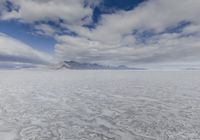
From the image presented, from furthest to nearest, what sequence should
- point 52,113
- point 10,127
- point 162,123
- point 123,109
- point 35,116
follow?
1. point 123,109
2. point 52,113
3. point 35,116
4. point 162,123
5. point 10,127

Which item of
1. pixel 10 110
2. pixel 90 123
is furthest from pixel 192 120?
pixel 10 110

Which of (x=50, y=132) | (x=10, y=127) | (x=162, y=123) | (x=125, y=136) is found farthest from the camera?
(x=162, y=123)

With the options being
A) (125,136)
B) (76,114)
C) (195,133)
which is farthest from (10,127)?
(195,133)

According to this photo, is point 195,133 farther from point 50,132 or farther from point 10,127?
point 10,127

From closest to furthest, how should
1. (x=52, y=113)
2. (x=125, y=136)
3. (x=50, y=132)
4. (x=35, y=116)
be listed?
(x=125, y=136), (x=50, y=132), (x=35, y=116), (x=52, y=113)

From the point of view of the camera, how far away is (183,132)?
6.41 m

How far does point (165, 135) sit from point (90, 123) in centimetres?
347

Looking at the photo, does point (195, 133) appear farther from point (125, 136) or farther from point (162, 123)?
point (125, 136)

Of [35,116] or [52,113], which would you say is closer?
[35,116]

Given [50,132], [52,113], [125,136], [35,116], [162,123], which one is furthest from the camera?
[52,113]

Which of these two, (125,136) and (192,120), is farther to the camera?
(192,120)

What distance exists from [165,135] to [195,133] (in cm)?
129

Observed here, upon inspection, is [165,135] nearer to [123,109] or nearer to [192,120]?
[192,120]

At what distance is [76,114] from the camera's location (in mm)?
9227
